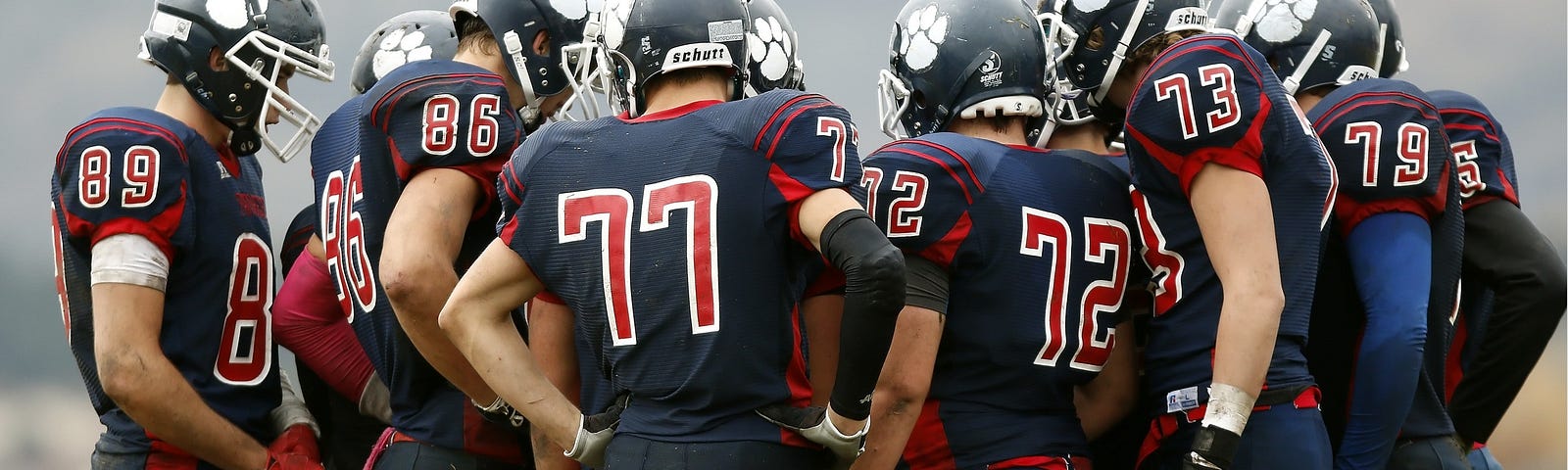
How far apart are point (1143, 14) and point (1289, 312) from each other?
3.42 feet

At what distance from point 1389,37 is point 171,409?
3.71 meters

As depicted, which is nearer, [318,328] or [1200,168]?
[1200,168]

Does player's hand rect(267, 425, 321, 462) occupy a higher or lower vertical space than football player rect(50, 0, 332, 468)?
lower

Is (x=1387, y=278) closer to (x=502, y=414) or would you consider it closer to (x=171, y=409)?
(x=502, y=414)

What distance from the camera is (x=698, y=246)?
2.92 metres

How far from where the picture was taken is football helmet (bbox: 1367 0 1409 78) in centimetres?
443

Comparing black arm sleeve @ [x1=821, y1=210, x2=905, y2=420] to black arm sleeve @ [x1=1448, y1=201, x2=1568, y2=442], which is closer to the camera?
black arm sleeve @ [x1=821, y1=210, x2=905, y2=420]

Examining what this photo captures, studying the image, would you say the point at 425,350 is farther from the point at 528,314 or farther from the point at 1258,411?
the point at 1258,411

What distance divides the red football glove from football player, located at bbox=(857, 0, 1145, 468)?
69.1 inches

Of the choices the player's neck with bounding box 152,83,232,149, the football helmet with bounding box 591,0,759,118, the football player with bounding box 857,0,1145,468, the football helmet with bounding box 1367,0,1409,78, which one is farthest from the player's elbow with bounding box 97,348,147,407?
the football helmet with bounding box 1367,0,1409,78

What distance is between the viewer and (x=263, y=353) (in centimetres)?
422

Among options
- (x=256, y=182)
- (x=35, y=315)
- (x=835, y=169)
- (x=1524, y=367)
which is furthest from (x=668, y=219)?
(x=35, y=315)

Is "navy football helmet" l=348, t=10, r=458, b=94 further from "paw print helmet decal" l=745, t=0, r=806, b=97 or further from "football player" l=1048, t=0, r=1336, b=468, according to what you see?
"football player" l=1048, t=0, r=1336, b=468

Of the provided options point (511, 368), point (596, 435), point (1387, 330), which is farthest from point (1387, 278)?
point (511, 368)
